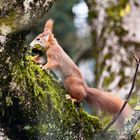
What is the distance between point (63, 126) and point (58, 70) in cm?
126

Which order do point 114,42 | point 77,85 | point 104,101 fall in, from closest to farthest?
1. point 77,85
2. point 104,101
3. point 114,42

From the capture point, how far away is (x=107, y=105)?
13.8 ft

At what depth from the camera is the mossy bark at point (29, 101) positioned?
282 cm

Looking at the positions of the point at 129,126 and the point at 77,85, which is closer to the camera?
the point at 129,126

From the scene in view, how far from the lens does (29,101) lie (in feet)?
9.80

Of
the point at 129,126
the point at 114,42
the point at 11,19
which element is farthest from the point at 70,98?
the point at 114,42

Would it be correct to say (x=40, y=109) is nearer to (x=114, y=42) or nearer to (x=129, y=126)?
(x=129, y=126)

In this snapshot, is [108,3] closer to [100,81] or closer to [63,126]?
[100,81]

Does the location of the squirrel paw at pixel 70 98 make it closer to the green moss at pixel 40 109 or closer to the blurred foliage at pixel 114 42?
the green moss at pixel 40 109

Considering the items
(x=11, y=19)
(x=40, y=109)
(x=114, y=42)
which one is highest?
(x=11, y=19)

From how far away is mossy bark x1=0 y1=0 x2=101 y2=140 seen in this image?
2.82 metres

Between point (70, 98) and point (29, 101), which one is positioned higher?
point (29, 101)

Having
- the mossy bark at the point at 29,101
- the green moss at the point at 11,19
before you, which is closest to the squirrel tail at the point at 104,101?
the mossy bark at the point at 29,101

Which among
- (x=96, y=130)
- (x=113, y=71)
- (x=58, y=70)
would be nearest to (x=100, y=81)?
(x=113, y=71)
